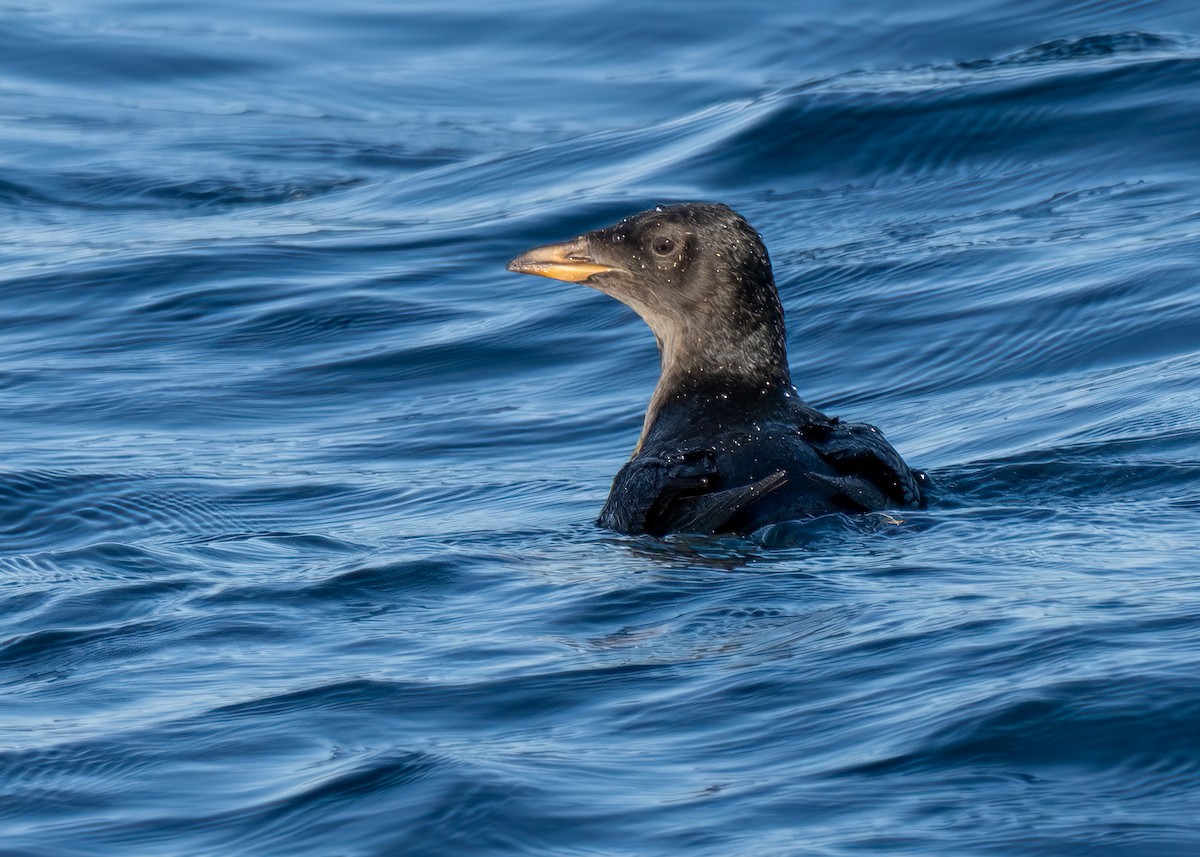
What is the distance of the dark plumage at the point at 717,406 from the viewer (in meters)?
5.95

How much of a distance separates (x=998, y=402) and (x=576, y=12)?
10.7m

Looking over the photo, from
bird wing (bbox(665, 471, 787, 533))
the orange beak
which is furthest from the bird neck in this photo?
bird wing (bbox(665, 471, 787, 533))

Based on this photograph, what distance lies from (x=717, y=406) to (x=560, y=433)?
2285mm

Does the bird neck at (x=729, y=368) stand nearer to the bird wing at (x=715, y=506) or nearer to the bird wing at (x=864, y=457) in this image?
the bird wing at (x=864, y=457)

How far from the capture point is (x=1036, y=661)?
4.62 meters

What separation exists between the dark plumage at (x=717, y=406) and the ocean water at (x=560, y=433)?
0.46 feet

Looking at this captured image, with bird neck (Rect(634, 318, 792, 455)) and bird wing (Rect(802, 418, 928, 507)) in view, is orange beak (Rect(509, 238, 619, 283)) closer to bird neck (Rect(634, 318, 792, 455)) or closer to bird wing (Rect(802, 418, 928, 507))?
bird neck (Rect(634, 318, 792, 455))

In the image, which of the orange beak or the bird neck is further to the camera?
the orange beak

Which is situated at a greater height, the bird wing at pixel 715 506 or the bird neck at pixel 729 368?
the bird neck at pixel 729 368

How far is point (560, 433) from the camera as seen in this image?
900 centimetres

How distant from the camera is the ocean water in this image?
13.8 ft

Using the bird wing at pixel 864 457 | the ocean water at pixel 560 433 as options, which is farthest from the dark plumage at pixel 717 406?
the ocean water at pixel 560 433

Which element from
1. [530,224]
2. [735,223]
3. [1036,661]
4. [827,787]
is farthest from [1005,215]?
[827,787]

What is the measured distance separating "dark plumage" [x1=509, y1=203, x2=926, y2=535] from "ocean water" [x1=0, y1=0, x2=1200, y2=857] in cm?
14
